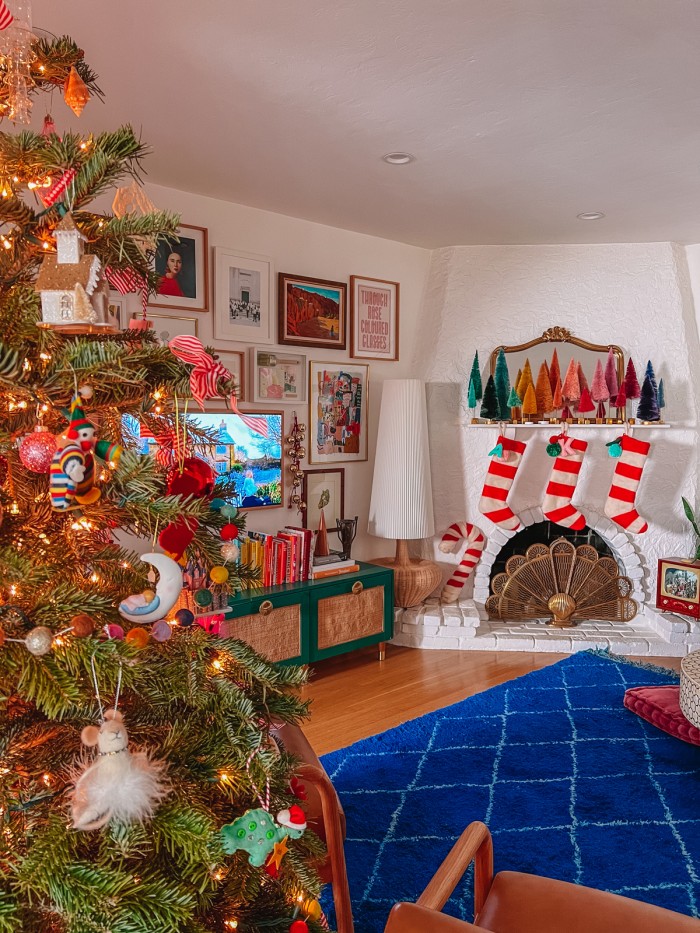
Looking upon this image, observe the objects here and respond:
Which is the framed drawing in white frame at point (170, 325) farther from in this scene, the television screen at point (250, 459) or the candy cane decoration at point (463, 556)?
the candy cane decoration at point (463, 556)

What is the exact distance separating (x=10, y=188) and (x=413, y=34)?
1313 mm

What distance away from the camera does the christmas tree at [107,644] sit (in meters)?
0.95

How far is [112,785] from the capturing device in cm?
94

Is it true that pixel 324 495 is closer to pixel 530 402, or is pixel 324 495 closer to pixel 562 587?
pixel 530 402

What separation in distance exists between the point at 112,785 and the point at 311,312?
334 cm

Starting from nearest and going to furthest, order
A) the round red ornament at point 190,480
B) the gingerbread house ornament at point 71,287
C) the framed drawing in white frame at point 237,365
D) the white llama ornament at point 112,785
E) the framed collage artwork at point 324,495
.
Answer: the white llama ornament at point 112,785 → the gingerbread house ornament at point 71,287 → the round red ornament at point 190,480 → the framed drawing in white frame at point 237,365 → the framed collage artwork at point 324,495

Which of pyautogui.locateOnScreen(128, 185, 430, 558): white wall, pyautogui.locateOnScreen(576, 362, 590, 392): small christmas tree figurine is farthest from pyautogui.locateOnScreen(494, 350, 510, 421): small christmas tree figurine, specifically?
pyautogui.locateOnScreen(128, 185, 430, 558): white wall

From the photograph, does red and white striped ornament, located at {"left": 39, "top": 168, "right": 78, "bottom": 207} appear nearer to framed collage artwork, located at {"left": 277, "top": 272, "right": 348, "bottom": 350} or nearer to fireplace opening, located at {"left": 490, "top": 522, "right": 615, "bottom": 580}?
framed collage artwork, located at {"left": 277, "top": 272, "right": 348, "bottom": 350}

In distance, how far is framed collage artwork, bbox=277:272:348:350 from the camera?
3.89 meters

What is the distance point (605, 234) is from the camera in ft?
13.6

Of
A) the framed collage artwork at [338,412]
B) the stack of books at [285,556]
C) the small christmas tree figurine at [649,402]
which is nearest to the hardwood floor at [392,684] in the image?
the stack of books at [285,556]

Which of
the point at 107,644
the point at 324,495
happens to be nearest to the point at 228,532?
the point at 107,644

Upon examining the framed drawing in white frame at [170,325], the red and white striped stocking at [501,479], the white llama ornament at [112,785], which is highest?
the framed drawing in white frame at [170,325]

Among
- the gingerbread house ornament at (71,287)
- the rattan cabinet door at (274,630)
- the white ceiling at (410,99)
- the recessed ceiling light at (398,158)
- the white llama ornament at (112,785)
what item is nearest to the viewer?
the white llama ornament at (112,785)
